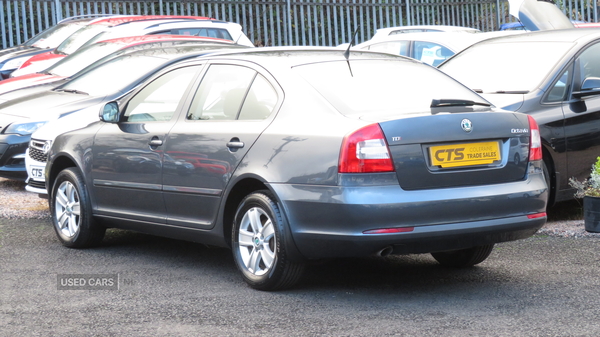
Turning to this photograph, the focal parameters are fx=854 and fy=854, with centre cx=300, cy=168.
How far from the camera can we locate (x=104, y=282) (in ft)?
17.9

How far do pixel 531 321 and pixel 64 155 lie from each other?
3945 millimetres

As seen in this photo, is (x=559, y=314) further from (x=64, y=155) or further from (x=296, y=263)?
(x=64, y=155)

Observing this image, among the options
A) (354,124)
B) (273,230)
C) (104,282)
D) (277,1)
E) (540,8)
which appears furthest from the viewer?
(277,1)

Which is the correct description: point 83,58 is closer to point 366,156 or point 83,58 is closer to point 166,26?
point 166,26

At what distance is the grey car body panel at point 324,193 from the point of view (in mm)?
4559

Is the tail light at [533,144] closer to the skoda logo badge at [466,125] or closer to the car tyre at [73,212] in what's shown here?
the skoda logo badge at [466,125]

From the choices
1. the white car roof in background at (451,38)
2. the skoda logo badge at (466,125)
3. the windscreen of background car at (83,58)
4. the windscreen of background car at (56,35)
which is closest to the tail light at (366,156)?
the skoda logo badge at (466,125)

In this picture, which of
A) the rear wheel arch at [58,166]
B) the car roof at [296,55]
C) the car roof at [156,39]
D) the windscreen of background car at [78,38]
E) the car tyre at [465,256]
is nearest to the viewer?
the car roof at [296,55]

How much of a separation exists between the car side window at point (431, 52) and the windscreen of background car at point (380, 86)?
5.33 m

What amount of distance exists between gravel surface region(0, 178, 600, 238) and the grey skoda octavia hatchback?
138cm

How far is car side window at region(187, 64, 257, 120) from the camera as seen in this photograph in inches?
214

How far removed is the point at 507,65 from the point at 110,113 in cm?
357

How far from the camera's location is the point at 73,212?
21.8 ft

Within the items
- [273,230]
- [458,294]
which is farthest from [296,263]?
[458,294]
